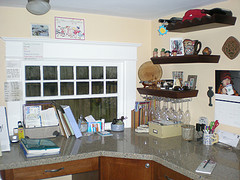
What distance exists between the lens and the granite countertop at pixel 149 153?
1778mm

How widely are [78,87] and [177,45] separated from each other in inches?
50.8

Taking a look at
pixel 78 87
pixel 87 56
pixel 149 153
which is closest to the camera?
pixel 149 153

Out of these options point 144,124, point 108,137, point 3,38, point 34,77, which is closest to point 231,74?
point 144,124

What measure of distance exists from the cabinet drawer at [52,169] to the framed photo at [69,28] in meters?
1.42

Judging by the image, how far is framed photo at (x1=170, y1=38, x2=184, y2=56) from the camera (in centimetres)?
270

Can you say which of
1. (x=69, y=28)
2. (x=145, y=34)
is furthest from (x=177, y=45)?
(x=69, y=28)

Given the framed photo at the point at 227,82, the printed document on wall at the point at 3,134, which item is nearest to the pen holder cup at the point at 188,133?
the framed photo at the point at 227,82

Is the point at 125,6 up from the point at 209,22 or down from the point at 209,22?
up

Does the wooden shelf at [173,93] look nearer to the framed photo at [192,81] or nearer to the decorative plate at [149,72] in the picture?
the framed photo at [192,81]

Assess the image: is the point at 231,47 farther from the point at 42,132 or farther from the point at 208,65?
the point at 42,132

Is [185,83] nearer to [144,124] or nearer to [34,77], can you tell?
[144,124]

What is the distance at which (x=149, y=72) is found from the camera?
121 inches

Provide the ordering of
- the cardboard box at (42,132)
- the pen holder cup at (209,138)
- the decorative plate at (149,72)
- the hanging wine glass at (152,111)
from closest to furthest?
the pen holder cup at (209,138), the cardboard box at (42,132), the hanging wine glass at (152,111), the decorative plate at (149,72)

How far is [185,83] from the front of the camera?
8.75 feet
